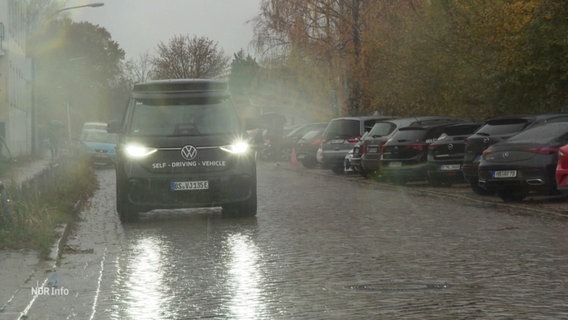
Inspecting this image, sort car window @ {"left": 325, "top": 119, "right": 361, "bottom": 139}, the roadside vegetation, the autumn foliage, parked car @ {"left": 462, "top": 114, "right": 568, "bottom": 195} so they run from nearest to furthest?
the roadside vegetation → parked car @ {"left": 462, "top": 114, "right": 568, "bottom": 195} → the autumn foliage → car window @ {"left": 325, "top": 119, "right": 361, "bottom": 139}

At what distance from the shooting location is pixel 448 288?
9961 mm

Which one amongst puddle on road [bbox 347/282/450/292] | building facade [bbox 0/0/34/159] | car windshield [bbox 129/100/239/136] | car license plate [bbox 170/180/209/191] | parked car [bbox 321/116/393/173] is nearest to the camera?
puddle on road [bbox 347/282/450/292]

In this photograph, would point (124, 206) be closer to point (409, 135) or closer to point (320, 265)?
point (320, 265)

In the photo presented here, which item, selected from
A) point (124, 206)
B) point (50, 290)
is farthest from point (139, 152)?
point (50, 290)

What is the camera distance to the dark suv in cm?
1748

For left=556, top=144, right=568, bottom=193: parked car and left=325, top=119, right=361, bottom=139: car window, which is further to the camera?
left=325, top=119, right=361, bottom=139: car window

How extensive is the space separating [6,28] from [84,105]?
65.0m

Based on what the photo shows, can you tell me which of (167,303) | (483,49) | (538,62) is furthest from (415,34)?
(167,303)

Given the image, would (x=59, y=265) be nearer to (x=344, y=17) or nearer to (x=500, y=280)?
(x=500, y=280)

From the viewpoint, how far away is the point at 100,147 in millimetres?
45219

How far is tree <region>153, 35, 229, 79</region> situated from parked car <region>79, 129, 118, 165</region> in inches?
2344

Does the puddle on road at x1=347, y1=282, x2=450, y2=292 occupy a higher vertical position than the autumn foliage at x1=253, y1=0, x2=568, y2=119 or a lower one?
lower

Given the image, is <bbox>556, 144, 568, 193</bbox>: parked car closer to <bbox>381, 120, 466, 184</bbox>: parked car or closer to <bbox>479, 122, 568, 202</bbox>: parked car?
<bbox>479, 122, 568, 202</bbox>: parked car

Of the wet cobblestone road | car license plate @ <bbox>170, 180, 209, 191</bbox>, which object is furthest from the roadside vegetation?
car license plate @ <bbox>170, 180, 209, 191</bbox>
